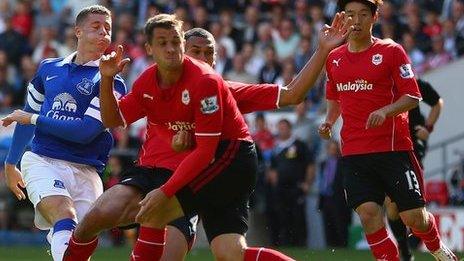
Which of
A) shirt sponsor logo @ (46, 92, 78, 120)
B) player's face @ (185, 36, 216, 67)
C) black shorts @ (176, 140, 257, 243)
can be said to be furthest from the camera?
shirt sponsor logo @ (46, 92, 78, 120)

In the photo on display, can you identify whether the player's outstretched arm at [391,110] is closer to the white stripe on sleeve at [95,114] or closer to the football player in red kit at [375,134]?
the football player in red kit at [375,134]

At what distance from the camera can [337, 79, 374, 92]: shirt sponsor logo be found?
10336mm

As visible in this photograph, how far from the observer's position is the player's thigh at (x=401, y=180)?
402 inches

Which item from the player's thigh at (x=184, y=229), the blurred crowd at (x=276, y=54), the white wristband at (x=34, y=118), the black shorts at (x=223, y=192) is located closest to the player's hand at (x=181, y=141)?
the black shorts at (x=223, y=192)

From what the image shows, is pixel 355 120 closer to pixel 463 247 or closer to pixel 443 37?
pixel 463 247

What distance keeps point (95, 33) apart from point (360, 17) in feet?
7.03

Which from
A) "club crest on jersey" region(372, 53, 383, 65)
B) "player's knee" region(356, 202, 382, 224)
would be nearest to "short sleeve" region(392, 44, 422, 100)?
"club crest on jersey" region(372, 53, 383, 65)

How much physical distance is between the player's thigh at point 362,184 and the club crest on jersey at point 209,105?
263cm

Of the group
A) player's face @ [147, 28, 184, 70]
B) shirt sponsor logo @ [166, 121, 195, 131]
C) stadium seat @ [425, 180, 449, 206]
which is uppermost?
player's face @ [147, 28, 184, 70]

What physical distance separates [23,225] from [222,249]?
465 inches

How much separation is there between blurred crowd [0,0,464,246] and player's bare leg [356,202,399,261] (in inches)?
272

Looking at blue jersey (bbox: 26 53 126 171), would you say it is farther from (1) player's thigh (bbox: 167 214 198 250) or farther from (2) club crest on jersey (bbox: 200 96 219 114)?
(2) club crest on jersey (bbox: 200 96 219 114)

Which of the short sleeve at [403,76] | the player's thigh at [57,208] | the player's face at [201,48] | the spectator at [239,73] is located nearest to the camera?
the player's thigh at [57,208]

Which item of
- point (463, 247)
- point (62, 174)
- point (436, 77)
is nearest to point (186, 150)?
point (62, 174)
